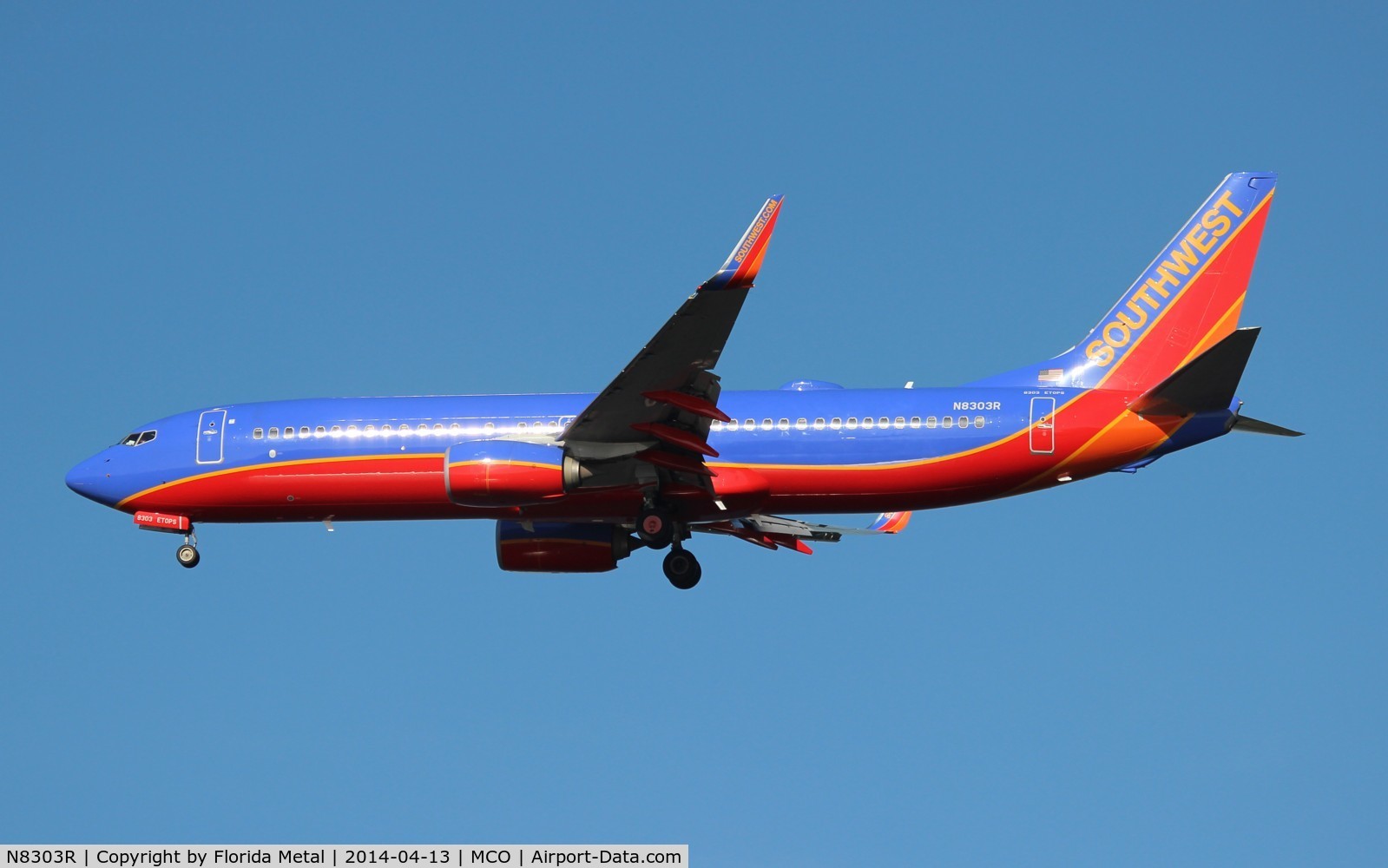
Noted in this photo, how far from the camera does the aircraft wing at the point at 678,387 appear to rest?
31531mm

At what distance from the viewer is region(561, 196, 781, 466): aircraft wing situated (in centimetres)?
3153

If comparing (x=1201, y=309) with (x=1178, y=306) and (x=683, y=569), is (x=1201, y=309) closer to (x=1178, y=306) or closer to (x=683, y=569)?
(x=1178, y=306)

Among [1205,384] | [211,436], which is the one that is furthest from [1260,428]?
[211,436]

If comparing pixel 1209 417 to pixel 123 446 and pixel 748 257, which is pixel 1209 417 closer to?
pixel 748 257

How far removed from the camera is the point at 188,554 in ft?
Result: 130

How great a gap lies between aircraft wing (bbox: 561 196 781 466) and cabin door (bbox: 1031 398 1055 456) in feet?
20.9

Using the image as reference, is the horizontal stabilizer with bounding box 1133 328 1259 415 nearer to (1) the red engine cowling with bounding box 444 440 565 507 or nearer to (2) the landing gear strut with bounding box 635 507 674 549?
(2) the landing gear strut with bounding box 635 507 674 549

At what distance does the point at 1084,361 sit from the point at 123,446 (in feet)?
68.9

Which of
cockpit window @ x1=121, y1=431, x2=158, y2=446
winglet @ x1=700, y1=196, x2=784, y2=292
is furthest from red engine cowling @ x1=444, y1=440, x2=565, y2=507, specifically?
cockpit window @ x1=121, y1=431, x2=158, y2=446

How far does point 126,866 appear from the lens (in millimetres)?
30625

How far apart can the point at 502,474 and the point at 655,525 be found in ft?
12.0

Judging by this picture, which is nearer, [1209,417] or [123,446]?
[1209,417]

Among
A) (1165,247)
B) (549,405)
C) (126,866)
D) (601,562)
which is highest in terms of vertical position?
(1165,247)

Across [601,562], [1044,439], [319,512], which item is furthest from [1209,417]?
[319,512]
